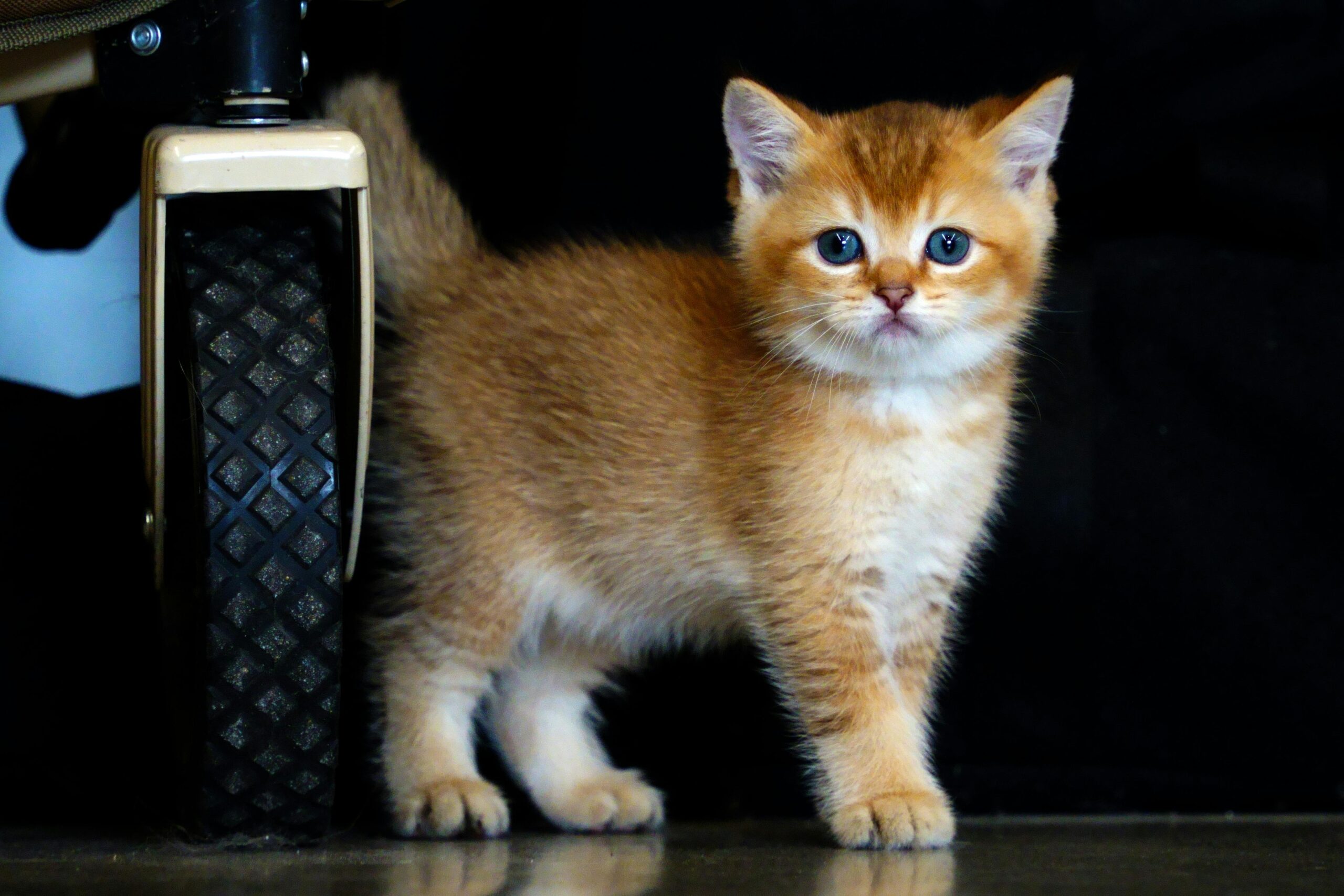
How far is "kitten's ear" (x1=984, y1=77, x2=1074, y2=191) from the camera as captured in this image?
5.69ft

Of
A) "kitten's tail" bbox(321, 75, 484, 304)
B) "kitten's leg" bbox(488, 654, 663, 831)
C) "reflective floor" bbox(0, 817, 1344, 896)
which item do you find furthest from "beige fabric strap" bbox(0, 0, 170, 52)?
"kitten's leg" bbox(488, 654, 663, 831)

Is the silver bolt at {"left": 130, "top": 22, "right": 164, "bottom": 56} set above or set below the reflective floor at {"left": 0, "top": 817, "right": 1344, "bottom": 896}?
above

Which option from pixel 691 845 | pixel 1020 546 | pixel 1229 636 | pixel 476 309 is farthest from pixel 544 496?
pixel 1229 636

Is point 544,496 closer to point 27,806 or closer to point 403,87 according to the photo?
point 403,87

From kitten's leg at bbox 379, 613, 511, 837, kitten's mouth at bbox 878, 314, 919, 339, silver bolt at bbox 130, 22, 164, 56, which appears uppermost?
silver bolt at bbox 130, 22, 164, 56

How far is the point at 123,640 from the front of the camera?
2.24m

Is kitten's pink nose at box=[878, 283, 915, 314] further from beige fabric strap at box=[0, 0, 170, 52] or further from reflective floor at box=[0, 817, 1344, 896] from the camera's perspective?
beige fabric strap at box=[0, 0, 170, 52]

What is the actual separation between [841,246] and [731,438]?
0.26 m

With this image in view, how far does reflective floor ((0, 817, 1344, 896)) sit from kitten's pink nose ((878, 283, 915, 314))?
1.91ft

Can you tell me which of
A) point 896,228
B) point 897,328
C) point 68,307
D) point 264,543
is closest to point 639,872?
point 264,543

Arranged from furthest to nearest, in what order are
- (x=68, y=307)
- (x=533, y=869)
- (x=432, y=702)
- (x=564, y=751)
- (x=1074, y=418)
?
(x=68, y=307), (x=1074, y=418), (x=564, y=751), (x=432, y=702), (x=533, y=869)

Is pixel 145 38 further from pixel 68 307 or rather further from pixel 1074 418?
pixel 1074 418

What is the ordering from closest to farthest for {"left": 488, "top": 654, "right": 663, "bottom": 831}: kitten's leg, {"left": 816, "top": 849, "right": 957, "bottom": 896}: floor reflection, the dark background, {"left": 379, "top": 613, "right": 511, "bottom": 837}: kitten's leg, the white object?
{"left": 816, "top": 849, "right": 957, "bottom": 896}: floor reflection
{"left": 379, "top": 613, "right": 511, "bottom": 837}: kitten's leg
{"left": 488, "top": 654, "right": 663, "bottom": 831}: kitten's leg
the dark background
the white object

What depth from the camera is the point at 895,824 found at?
5.42 feet
